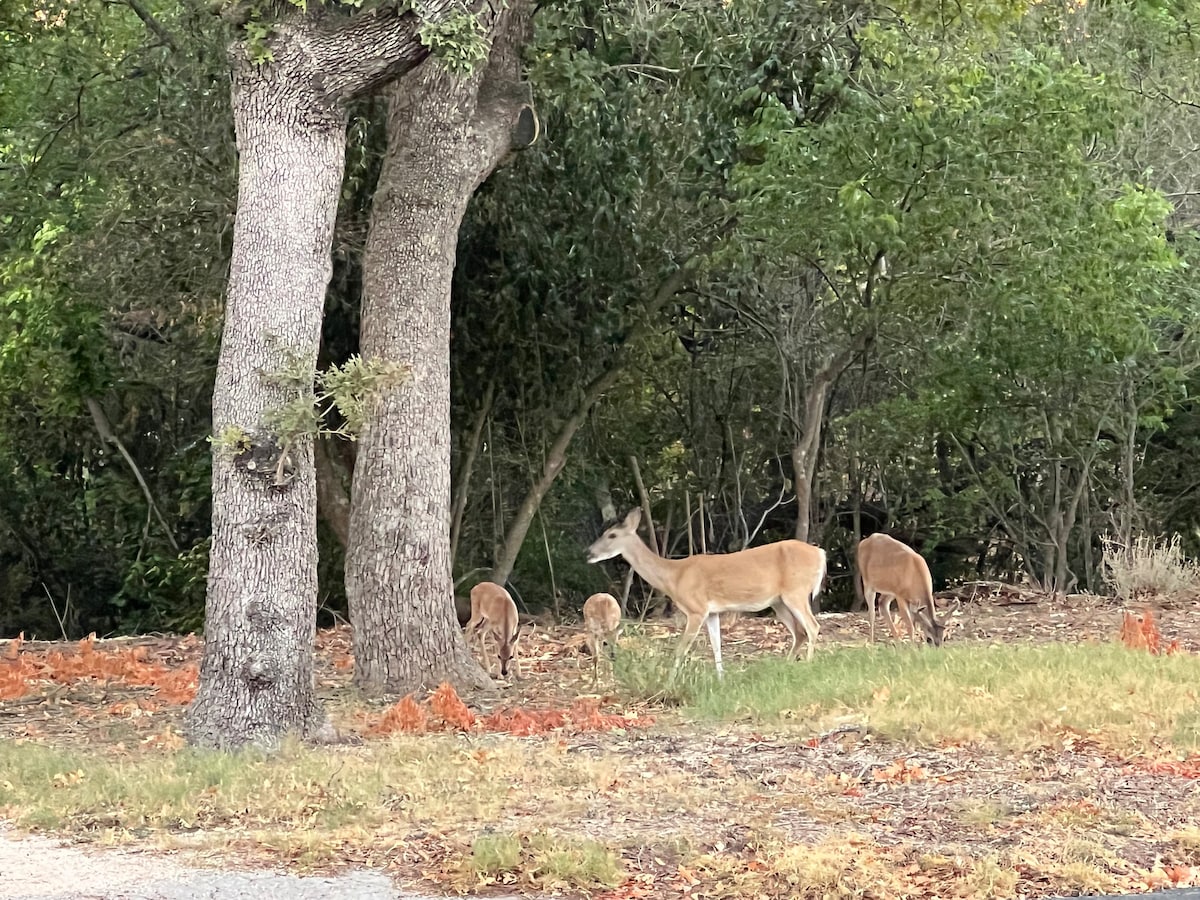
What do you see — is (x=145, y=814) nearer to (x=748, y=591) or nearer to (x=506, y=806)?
(x=506, y=806)

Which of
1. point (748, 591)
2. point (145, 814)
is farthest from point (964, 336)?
point (145, 814)

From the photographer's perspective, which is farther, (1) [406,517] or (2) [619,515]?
(2) [619,515]

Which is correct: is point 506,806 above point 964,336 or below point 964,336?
below

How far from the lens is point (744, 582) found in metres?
13.9

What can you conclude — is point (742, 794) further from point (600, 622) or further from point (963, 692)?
point (600, 622)

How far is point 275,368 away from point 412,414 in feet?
7.96

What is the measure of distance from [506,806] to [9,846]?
2340 millimetres

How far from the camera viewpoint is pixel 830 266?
1752 cm

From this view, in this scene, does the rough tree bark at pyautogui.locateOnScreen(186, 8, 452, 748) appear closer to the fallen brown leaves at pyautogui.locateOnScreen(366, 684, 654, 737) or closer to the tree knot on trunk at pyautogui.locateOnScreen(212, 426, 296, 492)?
the tree knot on trunk at pyautogui.locateOnScreen(212, 426, 296, 492)

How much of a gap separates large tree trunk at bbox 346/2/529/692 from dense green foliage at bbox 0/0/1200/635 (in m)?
1.93

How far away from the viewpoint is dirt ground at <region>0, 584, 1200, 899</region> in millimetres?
6398

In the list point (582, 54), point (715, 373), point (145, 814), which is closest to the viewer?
point (145, 814)

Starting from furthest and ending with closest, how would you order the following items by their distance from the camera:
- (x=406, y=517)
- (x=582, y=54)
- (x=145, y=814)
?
(x=582, y=54) → (x=406, y=517) → (x=145, y=814)

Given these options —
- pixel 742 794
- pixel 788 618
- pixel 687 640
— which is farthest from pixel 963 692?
pixel 788 618
